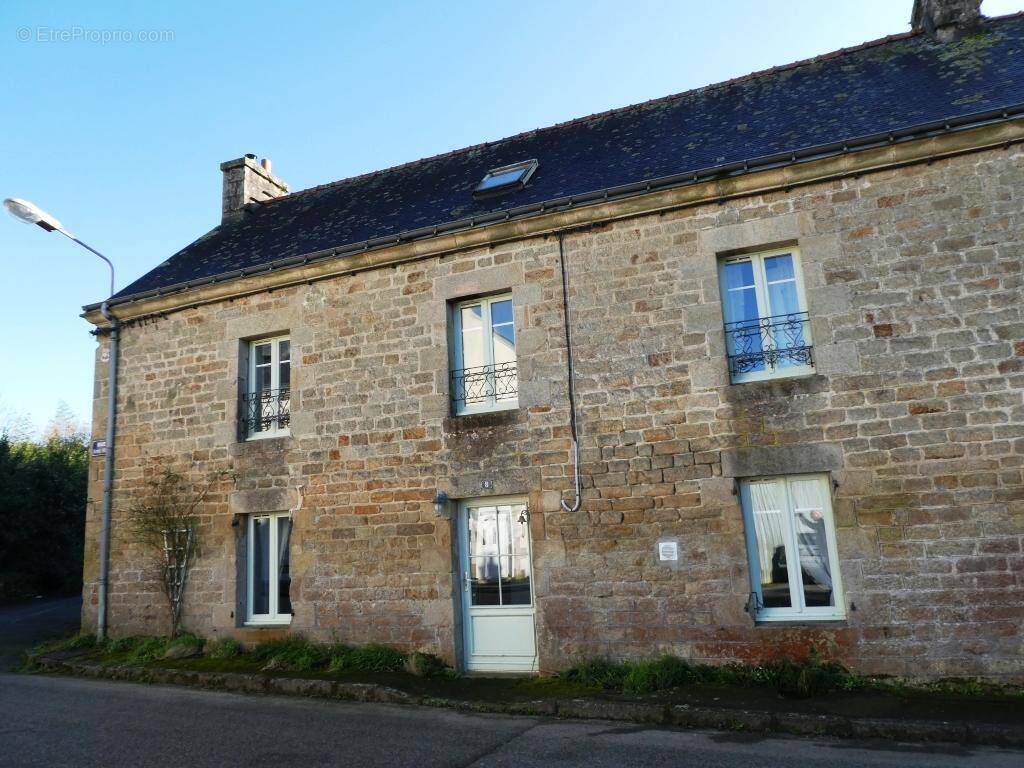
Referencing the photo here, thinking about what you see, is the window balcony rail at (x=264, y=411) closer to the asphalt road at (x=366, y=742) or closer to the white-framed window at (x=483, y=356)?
the white-framed window at (x=483, y=356)

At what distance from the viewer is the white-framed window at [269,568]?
8781 mm

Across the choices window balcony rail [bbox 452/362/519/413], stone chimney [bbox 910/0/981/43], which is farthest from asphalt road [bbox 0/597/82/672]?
stone chimney [bbox 910/0/981/43]

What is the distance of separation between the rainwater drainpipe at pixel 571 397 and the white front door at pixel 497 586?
2.24 feet

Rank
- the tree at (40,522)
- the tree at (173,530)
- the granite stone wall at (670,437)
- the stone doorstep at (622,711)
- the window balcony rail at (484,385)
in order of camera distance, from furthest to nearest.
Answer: the tree at (40,522) → the tree at (173,530) → the window balcony rail at (484,385) → the granite stone wall at (670,437) → the stone doorstep at (622,711)

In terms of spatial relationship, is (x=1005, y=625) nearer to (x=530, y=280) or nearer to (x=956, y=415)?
(x=956, y=415)

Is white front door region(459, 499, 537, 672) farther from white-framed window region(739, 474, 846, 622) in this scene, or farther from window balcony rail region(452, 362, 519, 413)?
white-framed window region(739, 474, 846, 622)

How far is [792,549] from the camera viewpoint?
6793 millimetres

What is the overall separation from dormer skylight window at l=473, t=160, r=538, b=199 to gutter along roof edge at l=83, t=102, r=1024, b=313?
0.99 metres

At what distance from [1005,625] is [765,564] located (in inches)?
73.2

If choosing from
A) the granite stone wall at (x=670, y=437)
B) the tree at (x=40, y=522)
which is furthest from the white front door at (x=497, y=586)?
the tree at (x=40, y=522)

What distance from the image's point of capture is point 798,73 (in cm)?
992

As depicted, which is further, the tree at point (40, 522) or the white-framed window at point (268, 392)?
the tree at point (40, 522)

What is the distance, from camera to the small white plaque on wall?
6988 millimetres

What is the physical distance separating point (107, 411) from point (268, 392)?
2.58m
